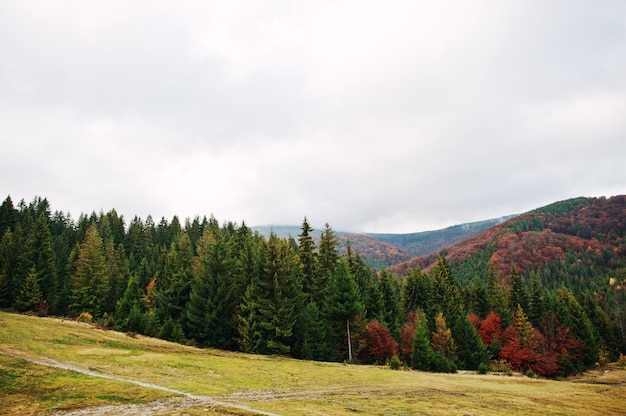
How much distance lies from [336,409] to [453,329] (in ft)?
153

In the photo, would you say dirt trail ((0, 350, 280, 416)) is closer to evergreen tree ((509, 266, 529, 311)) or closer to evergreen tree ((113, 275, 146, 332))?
evergreen tree ((113, 275, 146, 332))

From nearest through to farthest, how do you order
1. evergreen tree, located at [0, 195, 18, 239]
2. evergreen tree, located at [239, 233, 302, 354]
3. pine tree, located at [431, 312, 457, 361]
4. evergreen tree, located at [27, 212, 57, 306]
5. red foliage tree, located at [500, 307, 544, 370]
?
evergreen tree, located at [239, 233, 302, 354], pine tree, located at [431, 312, 457, 361], red foliage tree, located at [500, 307, 544, 370], evergreen tree, located at [27, 212, 57, 306], evergreen tree, located at [0, 195, 18, 239]

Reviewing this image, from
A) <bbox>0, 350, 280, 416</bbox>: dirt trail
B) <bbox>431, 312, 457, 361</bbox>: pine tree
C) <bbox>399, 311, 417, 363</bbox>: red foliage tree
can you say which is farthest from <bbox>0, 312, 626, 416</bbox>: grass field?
<bbox>399, 311, 417, 363</bbox>: red foliage tree

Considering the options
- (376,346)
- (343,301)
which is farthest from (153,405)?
(376,346)

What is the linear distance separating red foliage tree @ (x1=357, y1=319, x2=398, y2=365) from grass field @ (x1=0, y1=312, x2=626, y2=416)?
17691 mm

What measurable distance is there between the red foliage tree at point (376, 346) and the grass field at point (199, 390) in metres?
17.7

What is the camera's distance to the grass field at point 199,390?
13.2 m

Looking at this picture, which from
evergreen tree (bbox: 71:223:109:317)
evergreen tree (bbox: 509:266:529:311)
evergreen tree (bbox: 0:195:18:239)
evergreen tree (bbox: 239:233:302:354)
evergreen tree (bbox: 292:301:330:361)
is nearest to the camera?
evergreen tree (bbox: 239:233:302:354)

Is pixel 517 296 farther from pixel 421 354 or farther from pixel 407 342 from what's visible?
pixel 421 354

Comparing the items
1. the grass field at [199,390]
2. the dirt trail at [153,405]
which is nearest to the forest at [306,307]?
the grass field at [199,390]

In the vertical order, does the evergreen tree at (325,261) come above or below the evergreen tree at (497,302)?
above

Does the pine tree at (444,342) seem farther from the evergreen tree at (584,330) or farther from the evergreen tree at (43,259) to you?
the evergreen tree at (43,259)

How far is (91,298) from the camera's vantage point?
195 ft

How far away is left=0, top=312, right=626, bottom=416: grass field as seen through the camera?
1324 cm
